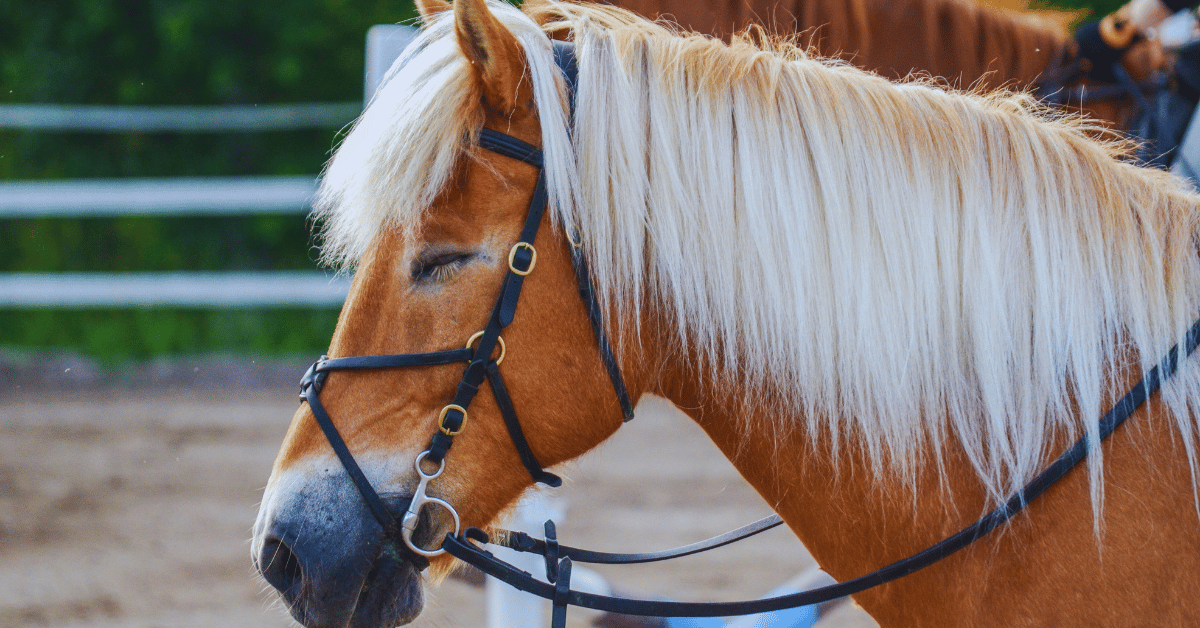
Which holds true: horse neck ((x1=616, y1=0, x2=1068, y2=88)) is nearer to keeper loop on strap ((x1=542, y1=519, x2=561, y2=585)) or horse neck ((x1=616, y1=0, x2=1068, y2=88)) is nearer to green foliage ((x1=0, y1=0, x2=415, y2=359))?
keeper loop on strap ((x1=542, y1=519, x2=561, y2=585))

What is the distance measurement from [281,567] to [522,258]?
62 centimetres

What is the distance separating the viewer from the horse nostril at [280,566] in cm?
132

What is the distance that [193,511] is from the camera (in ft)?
14.7

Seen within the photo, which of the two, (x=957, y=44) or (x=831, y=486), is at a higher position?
(x=957, y=44)

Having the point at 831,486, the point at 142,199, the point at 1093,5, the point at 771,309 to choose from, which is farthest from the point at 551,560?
the point at 142,199

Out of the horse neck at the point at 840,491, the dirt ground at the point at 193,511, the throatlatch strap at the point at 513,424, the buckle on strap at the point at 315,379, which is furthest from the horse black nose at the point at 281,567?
the dirt ground at the point at 193,511

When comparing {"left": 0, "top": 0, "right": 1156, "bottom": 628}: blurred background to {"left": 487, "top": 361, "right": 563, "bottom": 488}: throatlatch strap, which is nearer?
{"left": 487, "top": 361, "right": 563, "bottom": 488}: throatlatch strap

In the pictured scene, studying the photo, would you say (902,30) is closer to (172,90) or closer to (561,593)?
(561,593)

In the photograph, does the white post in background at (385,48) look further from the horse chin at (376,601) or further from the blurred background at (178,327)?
the horse chin at (376,601)

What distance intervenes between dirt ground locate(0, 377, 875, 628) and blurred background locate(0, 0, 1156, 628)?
0.02m

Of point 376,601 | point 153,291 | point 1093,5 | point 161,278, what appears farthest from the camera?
point 161,278

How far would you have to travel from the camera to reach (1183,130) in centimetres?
244

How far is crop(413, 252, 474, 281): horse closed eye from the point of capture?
1.32 m

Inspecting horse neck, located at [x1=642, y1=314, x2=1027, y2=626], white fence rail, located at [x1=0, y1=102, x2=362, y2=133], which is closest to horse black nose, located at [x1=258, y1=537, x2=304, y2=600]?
horse neck, located at [x1=642, y1=314, x2=1027, y2=626]
